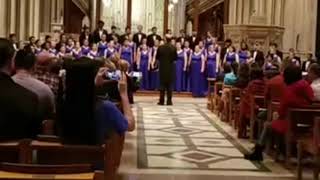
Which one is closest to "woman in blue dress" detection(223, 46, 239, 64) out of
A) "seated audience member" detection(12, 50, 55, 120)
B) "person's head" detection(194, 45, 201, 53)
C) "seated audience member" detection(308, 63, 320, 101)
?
"person's head" detection(194, 45, 201, 53)

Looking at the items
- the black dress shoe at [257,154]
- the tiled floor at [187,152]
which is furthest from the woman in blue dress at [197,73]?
the black dress shoe at [257,154]

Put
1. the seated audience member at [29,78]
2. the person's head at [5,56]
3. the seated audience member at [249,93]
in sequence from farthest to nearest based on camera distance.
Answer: the seated audience member at [249,93]
the seated audience member at [29,78]
the person's head at [5,56]

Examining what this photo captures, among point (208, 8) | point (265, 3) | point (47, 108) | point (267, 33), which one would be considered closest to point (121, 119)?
point (47, 108)

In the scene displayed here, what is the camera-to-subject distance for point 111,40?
2019 cm

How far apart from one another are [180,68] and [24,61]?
14234 mm

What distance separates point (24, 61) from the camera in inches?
242

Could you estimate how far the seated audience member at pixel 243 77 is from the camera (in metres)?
11.9

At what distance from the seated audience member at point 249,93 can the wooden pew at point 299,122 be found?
90.9 inches

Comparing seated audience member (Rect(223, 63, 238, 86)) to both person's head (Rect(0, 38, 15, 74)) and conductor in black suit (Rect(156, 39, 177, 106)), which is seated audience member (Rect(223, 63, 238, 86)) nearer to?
conductor in black suit (Rect(156, 39, 177, 106))

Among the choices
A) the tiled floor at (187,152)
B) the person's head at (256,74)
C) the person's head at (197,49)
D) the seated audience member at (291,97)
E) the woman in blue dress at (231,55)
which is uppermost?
the person's head at (197,49)

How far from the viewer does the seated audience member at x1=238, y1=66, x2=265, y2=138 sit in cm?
1072

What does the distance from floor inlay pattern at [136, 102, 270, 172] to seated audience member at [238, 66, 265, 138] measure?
0.30 meters

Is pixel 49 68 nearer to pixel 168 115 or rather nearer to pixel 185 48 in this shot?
pixel 168 115

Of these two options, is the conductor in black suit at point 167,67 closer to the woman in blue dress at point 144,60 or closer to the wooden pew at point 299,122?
the woman in blue dress at point 144,60
